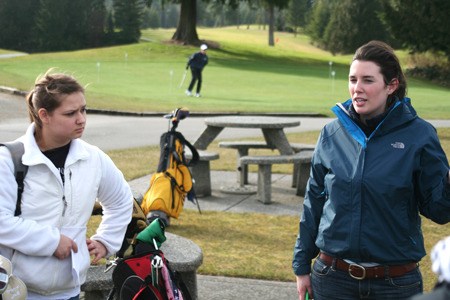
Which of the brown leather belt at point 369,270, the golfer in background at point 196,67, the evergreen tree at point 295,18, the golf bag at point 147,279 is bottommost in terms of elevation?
the evergreen tree at point 295,18

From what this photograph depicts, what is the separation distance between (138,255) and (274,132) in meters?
7.88

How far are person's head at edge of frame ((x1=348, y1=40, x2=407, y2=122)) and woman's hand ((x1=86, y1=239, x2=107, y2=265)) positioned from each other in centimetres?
135

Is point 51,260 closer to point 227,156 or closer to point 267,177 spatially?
point 267,177

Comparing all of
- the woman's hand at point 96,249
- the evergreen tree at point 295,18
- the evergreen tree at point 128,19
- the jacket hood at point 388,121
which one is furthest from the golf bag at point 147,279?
the evergreen tree at point 295,18

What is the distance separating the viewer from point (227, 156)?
15383mm

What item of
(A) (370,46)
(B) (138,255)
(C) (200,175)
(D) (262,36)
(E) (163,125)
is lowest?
(D) (262,36)

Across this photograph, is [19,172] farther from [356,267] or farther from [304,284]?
[356,267]

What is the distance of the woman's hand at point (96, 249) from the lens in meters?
3.95

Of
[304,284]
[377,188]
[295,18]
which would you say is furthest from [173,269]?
[295,18]

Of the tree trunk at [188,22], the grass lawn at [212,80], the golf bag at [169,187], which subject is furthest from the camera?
the tree trunk at [188,22]

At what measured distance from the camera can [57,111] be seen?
12.4ft

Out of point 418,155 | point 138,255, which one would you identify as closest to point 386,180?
point 418,155

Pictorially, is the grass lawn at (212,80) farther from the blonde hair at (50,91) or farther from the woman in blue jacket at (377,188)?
the woman in blue jacket at (377,188)

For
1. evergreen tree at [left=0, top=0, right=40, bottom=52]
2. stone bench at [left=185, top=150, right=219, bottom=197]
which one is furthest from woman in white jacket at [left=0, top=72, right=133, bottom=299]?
evergreen tree at [left=0, top=0, right=40, bottom=52]
